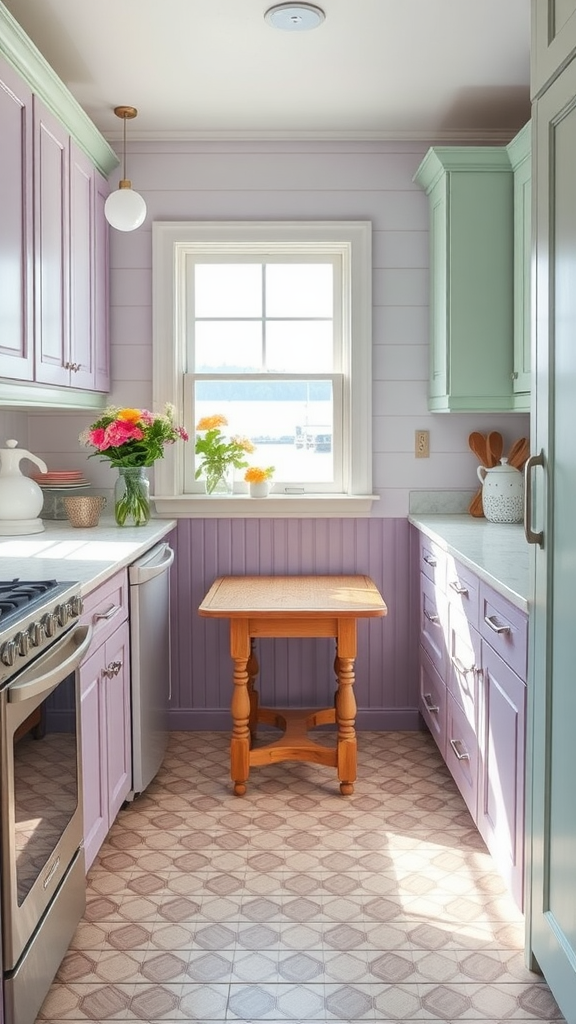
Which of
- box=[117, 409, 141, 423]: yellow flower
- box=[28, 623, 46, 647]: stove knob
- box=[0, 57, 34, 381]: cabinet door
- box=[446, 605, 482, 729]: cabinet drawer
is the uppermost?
box=[0, 57, 34, 381]: cabinet door

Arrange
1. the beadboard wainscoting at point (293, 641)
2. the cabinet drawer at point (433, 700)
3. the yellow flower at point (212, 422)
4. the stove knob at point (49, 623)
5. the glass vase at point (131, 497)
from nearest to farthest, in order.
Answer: the stove knob at point (49, 623) → the cabinet drawer at point (433, 700) → the glass vase at point (131, 497) → the yellow flower at point (212, 422) → the beadboard wainscoting at point (293, 641)

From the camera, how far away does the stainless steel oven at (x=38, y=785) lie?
1762 millimetres

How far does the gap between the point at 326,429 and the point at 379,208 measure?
0.95m

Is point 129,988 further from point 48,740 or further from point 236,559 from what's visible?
point 236,559

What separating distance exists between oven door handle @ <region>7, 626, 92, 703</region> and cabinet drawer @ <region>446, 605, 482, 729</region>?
112 centimetres

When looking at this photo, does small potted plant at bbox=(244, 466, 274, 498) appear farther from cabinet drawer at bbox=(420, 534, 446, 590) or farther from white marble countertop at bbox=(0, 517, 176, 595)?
cabinet drawer at bbox=(420, 534, 446, 590)

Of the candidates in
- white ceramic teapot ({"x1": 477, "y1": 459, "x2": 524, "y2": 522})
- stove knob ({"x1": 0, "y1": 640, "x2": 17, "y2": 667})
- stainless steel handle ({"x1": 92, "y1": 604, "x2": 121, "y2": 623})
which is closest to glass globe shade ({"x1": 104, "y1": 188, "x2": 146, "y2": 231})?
stainless steel handle ({"x1": 92, "y1": 604, "x2": 121, "y2": 623})

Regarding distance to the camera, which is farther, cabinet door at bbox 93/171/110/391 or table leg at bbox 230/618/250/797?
cabinet door at bbox 93/171/110/391

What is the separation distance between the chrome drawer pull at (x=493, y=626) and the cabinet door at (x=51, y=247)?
1493 mm

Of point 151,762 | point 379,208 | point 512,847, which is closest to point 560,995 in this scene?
point 512,847

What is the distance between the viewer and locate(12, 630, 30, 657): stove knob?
177 centimetres

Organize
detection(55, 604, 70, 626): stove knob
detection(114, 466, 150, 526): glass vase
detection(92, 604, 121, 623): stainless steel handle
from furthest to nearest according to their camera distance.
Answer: detection(114, 466, 150, 526): glass vase
detection(92, 604, 121, 623): stainless steel handle
detection(55, 604, 70, 626): stove knob

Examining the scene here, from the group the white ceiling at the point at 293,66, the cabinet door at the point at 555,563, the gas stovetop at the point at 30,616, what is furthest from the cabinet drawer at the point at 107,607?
the white ceiling at the point at 293,66

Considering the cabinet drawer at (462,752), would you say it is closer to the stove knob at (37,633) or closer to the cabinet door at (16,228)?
the stove knob at (37,633)
